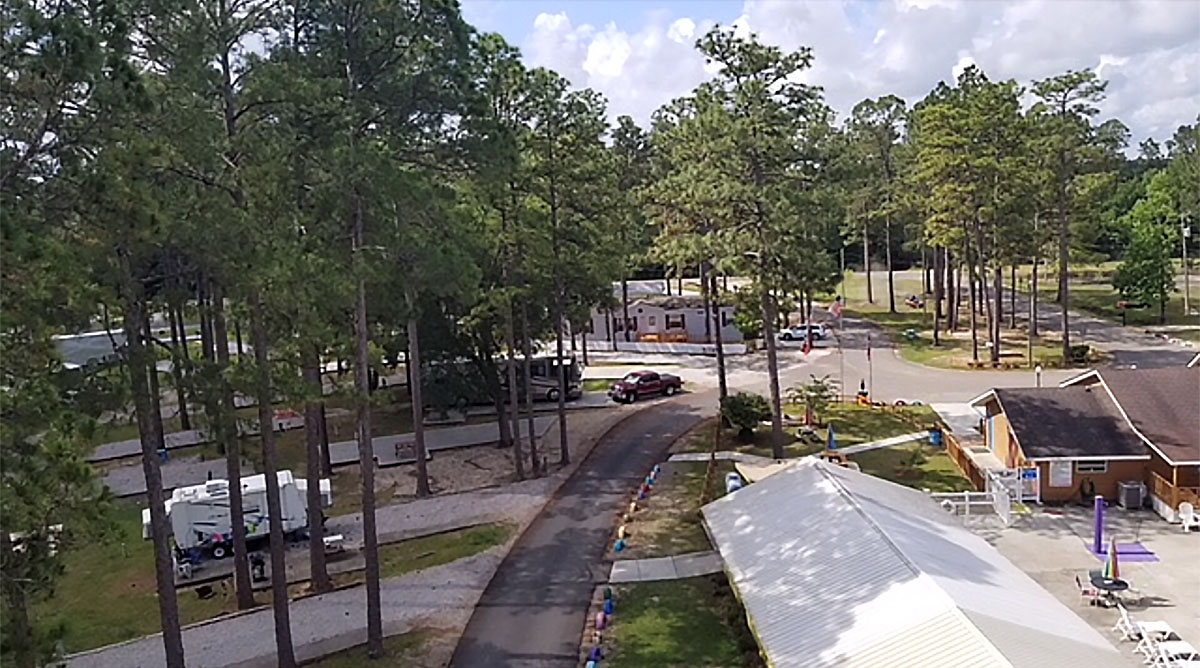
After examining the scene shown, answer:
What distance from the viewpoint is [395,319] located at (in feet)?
74.0

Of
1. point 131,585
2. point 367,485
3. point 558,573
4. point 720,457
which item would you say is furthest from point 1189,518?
point 131,585

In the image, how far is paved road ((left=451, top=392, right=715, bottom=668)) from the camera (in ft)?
55.8

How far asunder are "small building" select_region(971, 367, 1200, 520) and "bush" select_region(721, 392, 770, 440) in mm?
7565

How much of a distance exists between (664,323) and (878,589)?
3978cm

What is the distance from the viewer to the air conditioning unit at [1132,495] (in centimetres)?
2328

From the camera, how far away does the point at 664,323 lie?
5338cm

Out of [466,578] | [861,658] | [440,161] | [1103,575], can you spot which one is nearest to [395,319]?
[440,161]

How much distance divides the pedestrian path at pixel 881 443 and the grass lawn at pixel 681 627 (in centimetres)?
1126

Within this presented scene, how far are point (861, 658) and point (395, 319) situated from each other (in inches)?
547

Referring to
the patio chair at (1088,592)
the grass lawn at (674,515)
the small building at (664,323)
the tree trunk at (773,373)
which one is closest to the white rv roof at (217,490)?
the grass lawn at (674,515)

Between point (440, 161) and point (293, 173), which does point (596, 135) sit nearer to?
point (440, 161)

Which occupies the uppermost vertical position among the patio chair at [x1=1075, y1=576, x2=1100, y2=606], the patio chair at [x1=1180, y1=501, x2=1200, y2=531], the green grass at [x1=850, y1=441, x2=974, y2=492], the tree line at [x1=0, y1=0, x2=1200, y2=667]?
the tree line at [x1=0, y1=0, x2=1200, y2=667]

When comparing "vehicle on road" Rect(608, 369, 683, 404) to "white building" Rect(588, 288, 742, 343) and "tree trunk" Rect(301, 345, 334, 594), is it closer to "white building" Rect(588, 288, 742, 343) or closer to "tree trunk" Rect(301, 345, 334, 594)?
"white building" Rect(588, 288, 742, 343)

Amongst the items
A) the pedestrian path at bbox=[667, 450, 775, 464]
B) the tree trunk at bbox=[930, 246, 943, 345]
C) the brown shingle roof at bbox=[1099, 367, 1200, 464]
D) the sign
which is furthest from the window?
the tree trunk at bbox=[930, 246, 943, 345]
